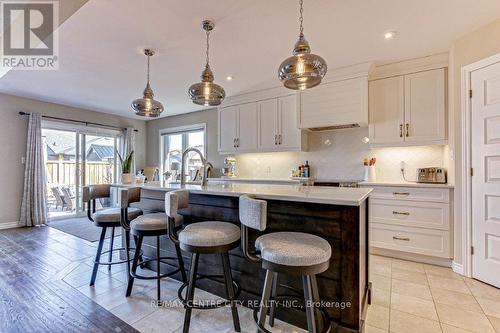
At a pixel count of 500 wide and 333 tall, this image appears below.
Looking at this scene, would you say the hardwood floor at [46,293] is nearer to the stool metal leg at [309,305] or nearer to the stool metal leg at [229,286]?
the stool metal leg at [229,286]

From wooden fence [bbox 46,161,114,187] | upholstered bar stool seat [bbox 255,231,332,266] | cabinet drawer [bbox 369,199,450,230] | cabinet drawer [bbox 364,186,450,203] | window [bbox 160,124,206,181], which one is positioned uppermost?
window [bbox 160,124,206,181]

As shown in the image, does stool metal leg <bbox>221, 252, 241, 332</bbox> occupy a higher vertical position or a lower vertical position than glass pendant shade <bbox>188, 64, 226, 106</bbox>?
lower

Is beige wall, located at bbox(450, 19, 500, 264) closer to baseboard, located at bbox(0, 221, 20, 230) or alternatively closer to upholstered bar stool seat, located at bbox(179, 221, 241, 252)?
upholstered bar stool seat, located at bbox(179, 221, 241, 252)

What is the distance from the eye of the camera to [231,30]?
248 cm

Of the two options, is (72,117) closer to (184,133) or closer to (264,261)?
(184,133)

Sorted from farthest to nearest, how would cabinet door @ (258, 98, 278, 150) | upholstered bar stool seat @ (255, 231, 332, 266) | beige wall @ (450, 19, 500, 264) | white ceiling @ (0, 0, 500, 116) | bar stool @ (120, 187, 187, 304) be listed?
1. cabinet door @ (258, 98, 278, 150)
2. beige wall @ (450, 19, 500, 264)
3. white ceiling @ (0, 0, 500, 116)
4. bar stool @ (120, 187, 187, 304)
5. upholstered bar stool seat @ (255, 231, 332, 266)

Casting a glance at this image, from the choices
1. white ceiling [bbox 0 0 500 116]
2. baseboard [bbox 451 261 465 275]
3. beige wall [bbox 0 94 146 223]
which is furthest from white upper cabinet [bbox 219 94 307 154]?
beige wall [bbox 0 94 146 223]

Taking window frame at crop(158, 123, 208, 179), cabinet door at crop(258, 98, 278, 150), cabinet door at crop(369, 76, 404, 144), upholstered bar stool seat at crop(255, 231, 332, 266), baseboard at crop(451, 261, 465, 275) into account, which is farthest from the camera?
window frame at crop(158, 123, 208, 179)

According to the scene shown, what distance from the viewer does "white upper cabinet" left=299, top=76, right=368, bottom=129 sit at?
331 cm

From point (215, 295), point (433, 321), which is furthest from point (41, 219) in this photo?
point (433, 321)

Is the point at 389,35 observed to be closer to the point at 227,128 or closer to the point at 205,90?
the point at 205,90

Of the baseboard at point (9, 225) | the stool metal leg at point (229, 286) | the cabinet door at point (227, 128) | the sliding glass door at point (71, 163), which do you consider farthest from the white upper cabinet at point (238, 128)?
the baseboard at point (9, 225)

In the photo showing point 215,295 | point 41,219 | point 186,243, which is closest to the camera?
point 186,243

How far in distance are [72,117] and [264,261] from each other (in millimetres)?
6065
